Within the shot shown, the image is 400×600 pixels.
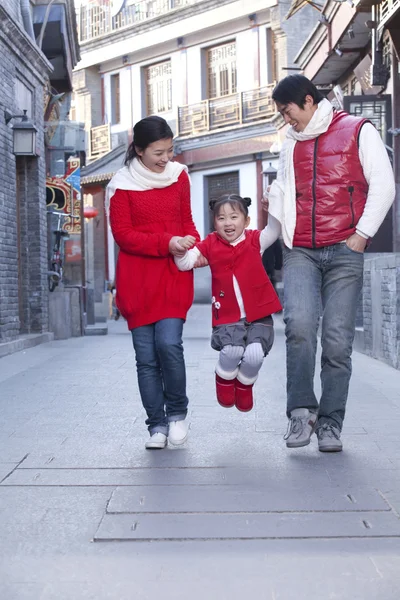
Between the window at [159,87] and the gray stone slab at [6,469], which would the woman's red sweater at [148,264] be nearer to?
the gray stone slab at [6,469]

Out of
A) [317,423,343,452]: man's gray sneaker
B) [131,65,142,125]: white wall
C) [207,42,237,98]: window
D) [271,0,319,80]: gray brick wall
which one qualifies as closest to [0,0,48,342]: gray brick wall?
[317,423,343,452]: man's gray sneaker

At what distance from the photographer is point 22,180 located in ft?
51.5

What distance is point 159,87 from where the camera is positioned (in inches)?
1325

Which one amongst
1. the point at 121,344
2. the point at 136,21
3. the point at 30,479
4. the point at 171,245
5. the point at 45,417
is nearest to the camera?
the point at 30,479

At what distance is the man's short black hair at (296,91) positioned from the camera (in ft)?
17.2

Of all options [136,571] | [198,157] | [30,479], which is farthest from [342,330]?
[198,157]

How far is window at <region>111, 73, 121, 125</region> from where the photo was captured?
3506cm

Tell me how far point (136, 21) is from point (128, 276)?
97.1 feet

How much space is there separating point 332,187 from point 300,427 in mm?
1234

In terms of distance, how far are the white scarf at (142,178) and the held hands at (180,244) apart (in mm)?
342

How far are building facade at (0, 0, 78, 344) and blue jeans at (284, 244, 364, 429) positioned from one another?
27.6 ft

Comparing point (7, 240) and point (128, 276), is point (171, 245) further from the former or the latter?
point (7, 240)

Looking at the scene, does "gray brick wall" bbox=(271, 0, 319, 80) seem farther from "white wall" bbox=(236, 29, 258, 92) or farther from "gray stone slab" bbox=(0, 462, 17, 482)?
"gray stone slab" bbox=(0, 462, 17, 482)

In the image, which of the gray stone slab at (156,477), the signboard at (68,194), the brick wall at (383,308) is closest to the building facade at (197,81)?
the signboard at (68,194)
